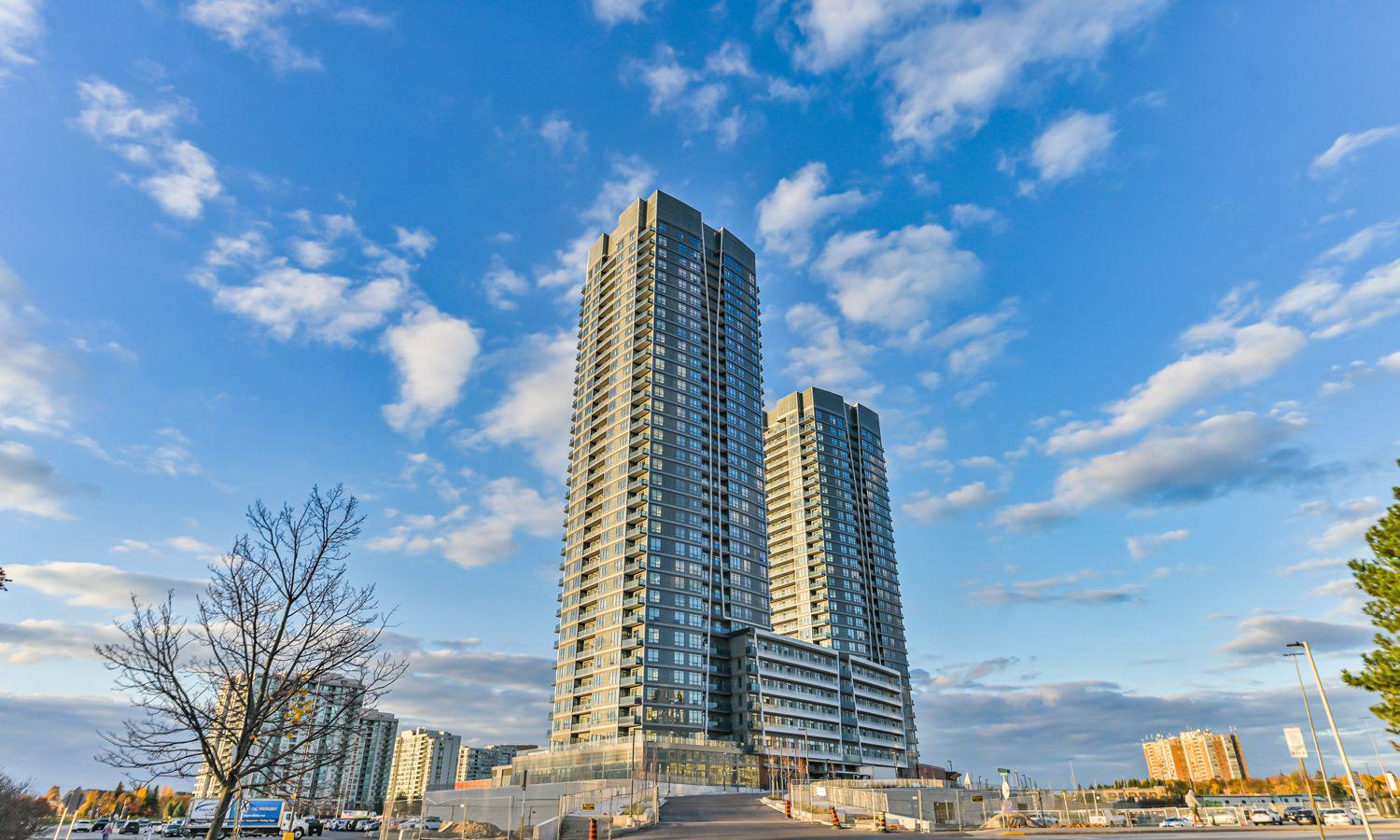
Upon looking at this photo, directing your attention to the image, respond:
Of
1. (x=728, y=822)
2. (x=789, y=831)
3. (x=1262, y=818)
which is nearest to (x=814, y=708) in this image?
(x=1262, y=818)

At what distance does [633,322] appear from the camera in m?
133

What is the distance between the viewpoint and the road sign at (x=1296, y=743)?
103 feet

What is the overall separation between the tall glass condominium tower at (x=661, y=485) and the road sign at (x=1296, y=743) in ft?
271

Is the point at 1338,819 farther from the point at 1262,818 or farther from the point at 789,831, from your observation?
the point at 789,831

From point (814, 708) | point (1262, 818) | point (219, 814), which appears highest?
point (814, 708)

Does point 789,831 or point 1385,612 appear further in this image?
point 789,831

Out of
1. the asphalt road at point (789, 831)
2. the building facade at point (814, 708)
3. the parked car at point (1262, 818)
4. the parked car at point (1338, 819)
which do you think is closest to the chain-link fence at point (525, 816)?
the asphalt road at point (789, 831)

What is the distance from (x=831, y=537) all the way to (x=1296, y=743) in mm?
144886

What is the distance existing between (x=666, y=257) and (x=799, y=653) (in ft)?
251

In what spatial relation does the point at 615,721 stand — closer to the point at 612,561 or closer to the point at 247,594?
the point at 612,561

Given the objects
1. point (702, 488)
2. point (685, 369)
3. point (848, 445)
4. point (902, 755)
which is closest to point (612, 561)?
point (702, 488)

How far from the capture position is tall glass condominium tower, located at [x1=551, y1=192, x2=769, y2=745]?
109 metres

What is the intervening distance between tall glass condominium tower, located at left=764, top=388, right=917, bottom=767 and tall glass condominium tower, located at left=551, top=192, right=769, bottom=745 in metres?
44.4

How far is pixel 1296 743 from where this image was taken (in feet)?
104
